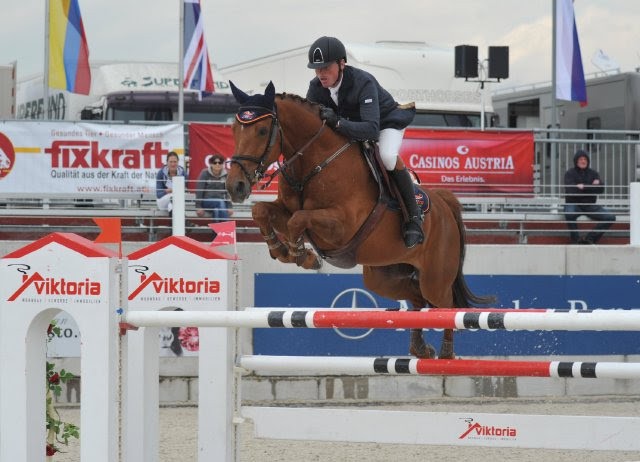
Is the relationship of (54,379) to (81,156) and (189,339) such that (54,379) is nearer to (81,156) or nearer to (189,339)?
(189,339)

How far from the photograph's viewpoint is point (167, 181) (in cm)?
1014

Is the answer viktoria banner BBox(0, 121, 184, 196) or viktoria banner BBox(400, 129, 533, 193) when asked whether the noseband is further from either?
viktoria banner BBox(400, 129, 533, 193)

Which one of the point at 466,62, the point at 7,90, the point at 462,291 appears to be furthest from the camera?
the point at 7,90

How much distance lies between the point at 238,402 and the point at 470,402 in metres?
4.43

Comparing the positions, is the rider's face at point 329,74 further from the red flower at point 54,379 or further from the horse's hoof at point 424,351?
the red flower at point 54,379

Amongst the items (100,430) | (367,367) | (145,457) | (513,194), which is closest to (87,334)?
(100,430)

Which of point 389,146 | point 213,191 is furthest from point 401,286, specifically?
point 213,191

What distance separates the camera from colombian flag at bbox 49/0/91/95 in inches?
529

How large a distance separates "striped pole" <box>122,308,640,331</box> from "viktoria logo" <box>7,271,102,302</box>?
186 mm

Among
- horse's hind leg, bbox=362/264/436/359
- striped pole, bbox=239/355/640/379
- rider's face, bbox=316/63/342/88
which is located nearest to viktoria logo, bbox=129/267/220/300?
striped pole, bbox=239/355/640/379

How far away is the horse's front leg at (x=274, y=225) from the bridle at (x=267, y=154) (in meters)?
0.14

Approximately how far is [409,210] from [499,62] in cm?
798

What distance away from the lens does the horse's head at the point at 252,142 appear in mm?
5113

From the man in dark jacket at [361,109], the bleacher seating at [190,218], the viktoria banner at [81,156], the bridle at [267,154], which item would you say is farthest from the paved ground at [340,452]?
the viktoria banner at [81,156]
